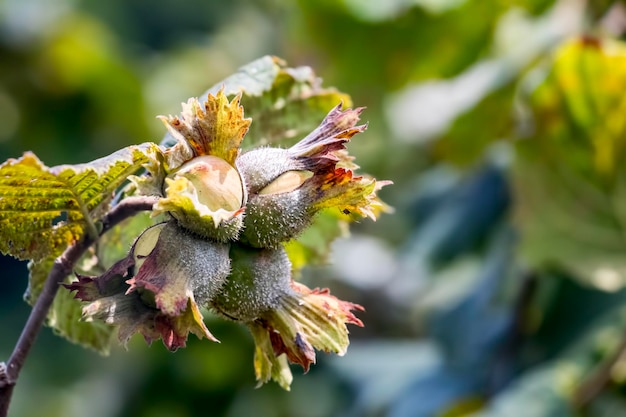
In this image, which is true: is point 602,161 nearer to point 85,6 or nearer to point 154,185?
point 154,185

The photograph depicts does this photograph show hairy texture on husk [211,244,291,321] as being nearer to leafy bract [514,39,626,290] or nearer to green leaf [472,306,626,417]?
green leaf [472,306,626,417]

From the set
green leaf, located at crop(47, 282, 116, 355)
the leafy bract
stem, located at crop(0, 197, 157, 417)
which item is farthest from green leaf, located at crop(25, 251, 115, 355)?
the leafy bract

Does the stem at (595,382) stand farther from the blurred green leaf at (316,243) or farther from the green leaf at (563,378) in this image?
the blurred green leaf at (316,243)

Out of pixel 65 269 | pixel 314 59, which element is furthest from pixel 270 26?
pixel 65 269

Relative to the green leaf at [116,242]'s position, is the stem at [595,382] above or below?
above

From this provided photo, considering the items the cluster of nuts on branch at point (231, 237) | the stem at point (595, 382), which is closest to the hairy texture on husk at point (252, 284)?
the cluster of nuts on branch at point (231, 237)
